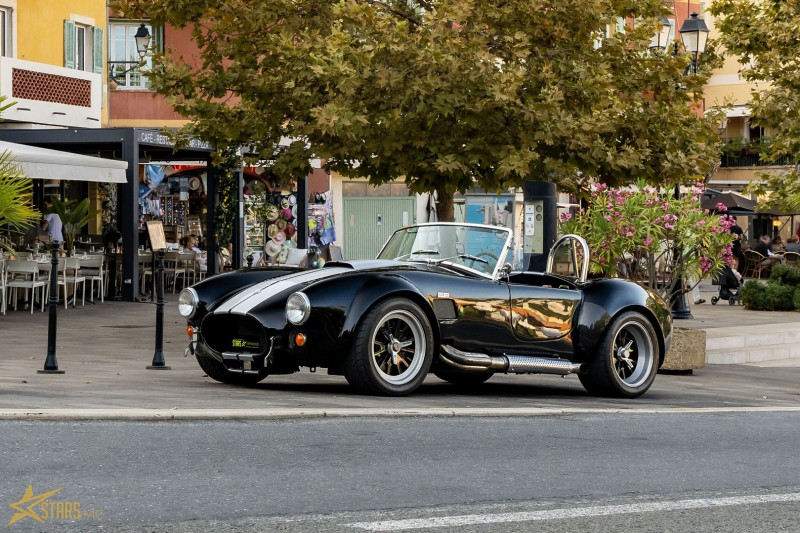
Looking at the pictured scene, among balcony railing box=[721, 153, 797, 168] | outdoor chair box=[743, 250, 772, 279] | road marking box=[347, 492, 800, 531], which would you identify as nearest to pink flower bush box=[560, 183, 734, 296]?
road marking box=[347, 492, 800, 531]

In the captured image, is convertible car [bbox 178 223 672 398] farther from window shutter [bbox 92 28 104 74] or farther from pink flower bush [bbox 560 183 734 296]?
window shutter [bbox 92 28 104 74]

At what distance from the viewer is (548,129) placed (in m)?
17.2

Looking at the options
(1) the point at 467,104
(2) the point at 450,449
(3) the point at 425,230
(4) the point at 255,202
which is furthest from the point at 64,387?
(4) the point at 255,202

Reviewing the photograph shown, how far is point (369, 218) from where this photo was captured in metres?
43.2

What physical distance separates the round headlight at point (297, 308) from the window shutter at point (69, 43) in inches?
910

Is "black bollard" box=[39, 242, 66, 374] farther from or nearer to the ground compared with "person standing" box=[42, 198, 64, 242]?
nearer to the ground

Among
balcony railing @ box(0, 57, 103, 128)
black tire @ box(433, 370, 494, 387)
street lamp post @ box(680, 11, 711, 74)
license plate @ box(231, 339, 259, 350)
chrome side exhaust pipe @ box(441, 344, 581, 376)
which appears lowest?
black tire @ box(433, 370, 494, 387)

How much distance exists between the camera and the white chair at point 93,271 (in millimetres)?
24203

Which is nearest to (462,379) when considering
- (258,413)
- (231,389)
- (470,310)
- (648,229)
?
(470,310)

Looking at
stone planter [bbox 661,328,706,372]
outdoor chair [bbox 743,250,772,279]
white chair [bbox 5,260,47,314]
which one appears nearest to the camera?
stone planter [bbox 661,328,706,372]

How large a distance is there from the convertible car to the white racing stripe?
1 cm

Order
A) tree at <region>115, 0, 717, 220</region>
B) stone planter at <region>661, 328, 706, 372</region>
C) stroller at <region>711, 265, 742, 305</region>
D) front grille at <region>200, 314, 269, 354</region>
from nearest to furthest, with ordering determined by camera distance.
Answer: front grille at <region>200, 314, 269, 354</region> < stone planter at <region>661, 328, 706, 372</region> < tree at <region>115, 0, 717, 220</region> < stroller at <region>711, 265, 742, 305</region>

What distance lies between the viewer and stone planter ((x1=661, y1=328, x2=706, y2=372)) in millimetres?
15883

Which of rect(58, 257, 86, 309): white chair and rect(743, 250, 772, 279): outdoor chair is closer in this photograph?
rect(58, 257, 86, 309): white chair
